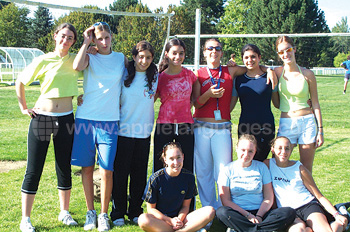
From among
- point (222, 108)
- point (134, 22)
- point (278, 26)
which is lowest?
point (222, 108)

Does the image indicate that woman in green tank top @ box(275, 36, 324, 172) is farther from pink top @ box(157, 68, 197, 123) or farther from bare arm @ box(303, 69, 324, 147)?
pink top @ box(157, 68, 197, 123)

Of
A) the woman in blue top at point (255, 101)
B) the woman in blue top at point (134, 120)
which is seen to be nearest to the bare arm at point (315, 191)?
the woman in blue top at point (255, 101)

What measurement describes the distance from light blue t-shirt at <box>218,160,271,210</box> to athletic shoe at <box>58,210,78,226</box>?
156 centimetres

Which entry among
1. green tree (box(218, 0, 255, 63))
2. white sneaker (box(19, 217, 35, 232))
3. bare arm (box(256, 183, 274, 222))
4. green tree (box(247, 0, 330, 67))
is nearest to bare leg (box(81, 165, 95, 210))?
white sneaker (box(19, 217, 35, 232))

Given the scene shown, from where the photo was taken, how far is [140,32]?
12492 mm

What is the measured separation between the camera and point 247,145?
3756 mm

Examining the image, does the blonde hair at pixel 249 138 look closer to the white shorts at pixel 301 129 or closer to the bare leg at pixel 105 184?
the white shorts at pixel 301 129

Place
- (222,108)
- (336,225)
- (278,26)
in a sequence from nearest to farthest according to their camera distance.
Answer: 1. (336,225)
2. (222,108)
3. (278,26)

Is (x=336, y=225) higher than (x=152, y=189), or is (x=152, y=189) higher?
(x=152, y=189)

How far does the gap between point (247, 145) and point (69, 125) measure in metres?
1.77

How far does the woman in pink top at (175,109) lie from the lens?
3867 millimetres

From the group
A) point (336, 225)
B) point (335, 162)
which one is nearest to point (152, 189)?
point (336, 225)

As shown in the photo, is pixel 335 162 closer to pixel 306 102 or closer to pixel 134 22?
pixel 306 102

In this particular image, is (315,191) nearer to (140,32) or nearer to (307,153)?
(307,153)
